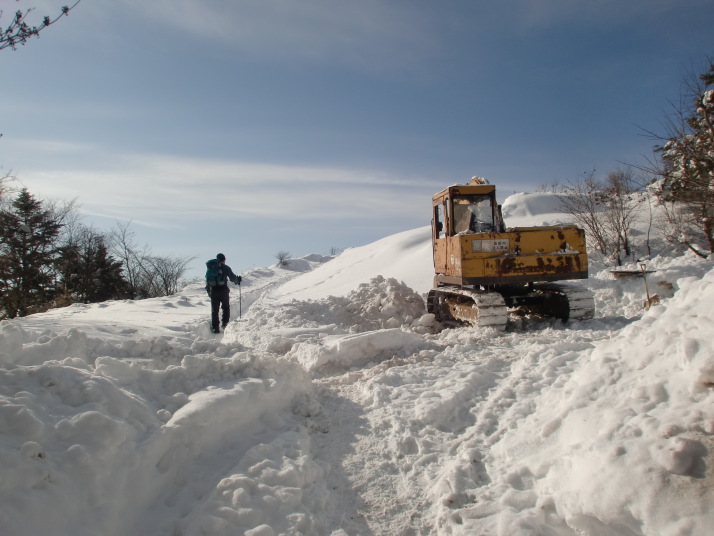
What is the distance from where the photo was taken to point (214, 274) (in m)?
10.5

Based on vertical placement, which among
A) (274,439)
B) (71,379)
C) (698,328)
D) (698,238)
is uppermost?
(698,238)

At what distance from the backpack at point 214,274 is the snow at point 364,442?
5529mm

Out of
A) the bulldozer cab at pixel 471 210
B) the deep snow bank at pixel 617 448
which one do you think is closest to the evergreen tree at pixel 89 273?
the bulldozer cab at pixel 471 210

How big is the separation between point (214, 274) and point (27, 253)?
738 inches

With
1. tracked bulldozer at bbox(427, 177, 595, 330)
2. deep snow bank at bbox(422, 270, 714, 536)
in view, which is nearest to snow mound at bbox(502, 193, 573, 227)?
tracked bulldozer at bbox(427, 177, 595, 330)

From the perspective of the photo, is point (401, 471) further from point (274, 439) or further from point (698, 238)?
point (698, 238)

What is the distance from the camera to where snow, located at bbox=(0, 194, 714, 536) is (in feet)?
7.30

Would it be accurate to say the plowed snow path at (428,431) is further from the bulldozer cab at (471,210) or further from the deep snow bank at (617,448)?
the bulldozer cab at (471,210)

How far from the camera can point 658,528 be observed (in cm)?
202

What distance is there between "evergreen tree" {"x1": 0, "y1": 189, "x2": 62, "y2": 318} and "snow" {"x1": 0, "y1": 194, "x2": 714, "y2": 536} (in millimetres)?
20764

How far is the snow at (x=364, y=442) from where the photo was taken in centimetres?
223

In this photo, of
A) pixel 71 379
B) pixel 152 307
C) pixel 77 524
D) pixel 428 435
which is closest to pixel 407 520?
pixel 428 435

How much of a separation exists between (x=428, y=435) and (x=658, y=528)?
1.79m

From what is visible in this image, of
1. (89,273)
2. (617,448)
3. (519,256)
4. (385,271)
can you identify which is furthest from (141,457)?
(89,273)
